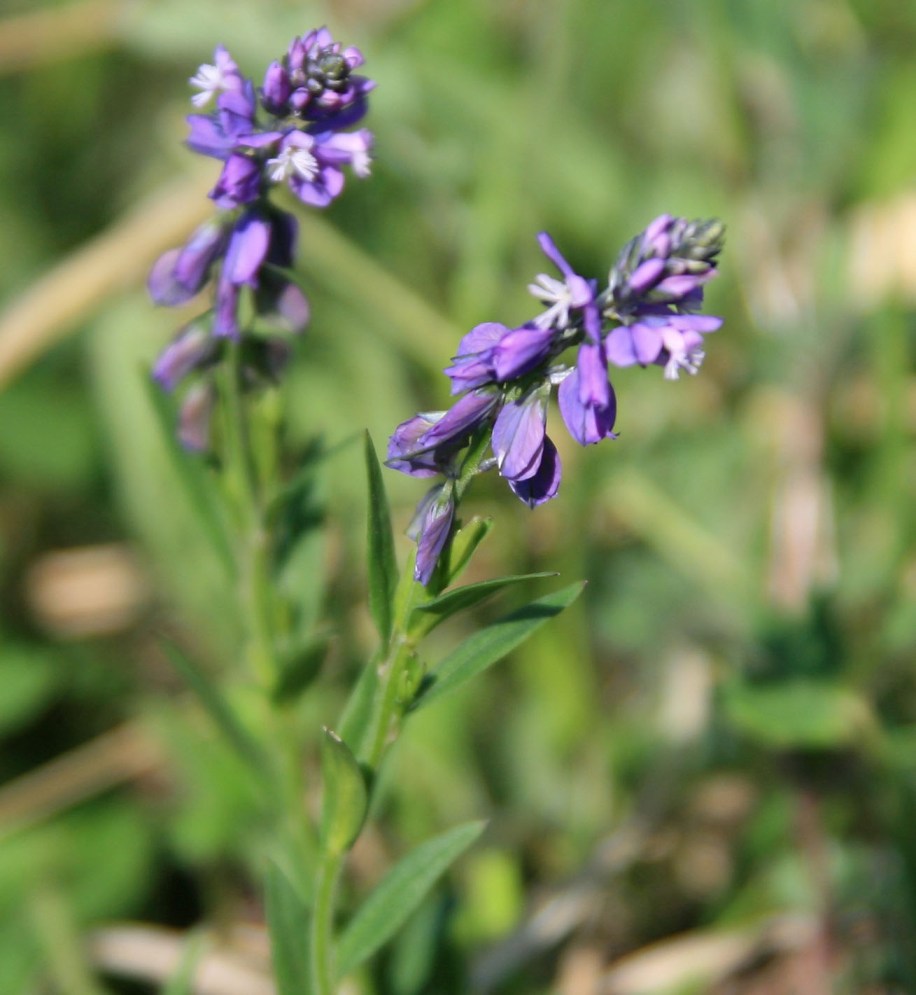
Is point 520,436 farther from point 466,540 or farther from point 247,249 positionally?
point 247,249

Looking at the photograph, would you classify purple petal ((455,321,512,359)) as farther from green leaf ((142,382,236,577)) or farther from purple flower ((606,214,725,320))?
green leaf ((142,382,236,577))

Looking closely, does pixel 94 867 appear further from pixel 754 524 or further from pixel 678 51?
pixel 678 51

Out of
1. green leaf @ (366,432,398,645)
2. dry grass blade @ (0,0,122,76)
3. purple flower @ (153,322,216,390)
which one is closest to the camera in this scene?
green leaf @ (366,432,398,645)

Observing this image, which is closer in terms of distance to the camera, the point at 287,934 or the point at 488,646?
the point at 488,646

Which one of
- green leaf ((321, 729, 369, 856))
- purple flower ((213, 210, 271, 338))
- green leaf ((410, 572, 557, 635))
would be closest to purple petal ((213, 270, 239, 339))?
purple flower ((213, 210, 271, 338))

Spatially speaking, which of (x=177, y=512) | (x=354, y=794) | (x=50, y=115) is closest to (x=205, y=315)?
(x=354, y=794)

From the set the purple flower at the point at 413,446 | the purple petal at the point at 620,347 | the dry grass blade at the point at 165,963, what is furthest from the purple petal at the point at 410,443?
the dry grass blade at the point at 165,963

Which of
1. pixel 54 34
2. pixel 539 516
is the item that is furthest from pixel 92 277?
pixel 539 516

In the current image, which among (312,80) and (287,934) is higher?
(312,80)
